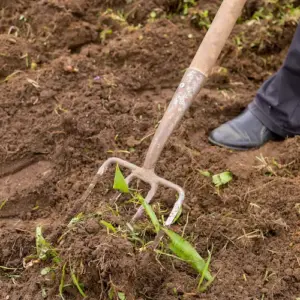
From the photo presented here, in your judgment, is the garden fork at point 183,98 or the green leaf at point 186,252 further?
the garden fork at point 183,98

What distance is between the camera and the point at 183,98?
6.21ft

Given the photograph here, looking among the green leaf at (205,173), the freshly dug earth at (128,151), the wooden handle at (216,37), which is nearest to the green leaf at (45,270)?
the freshly dug earth at (128,151)

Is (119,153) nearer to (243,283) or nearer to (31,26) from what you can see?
(243,283)

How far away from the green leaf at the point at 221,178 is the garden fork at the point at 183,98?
0.27 metres

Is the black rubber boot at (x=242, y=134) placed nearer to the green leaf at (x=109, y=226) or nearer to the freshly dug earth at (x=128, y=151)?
the freshly dug earth at (x=128, y=151)

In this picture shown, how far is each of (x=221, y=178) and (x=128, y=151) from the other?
41 centimetres

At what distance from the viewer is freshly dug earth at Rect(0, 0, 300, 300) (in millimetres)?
1668

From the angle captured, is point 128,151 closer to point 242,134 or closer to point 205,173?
point 205,173

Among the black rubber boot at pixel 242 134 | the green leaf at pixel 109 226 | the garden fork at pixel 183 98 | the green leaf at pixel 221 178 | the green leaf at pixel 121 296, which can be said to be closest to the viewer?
→ the green leaf at pixel 121 296

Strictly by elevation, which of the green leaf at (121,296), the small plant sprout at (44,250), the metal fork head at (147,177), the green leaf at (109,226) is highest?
the metal fork head at (147,177)

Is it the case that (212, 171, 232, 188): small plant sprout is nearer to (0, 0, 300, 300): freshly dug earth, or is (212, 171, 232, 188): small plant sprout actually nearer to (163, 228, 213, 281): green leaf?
(0, 0, 300, 300): freshly dug earth

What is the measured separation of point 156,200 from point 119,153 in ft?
0.99

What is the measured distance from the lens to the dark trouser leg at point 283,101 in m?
2.20

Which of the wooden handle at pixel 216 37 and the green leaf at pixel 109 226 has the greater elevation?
the wooden handle at pixel 216 37
